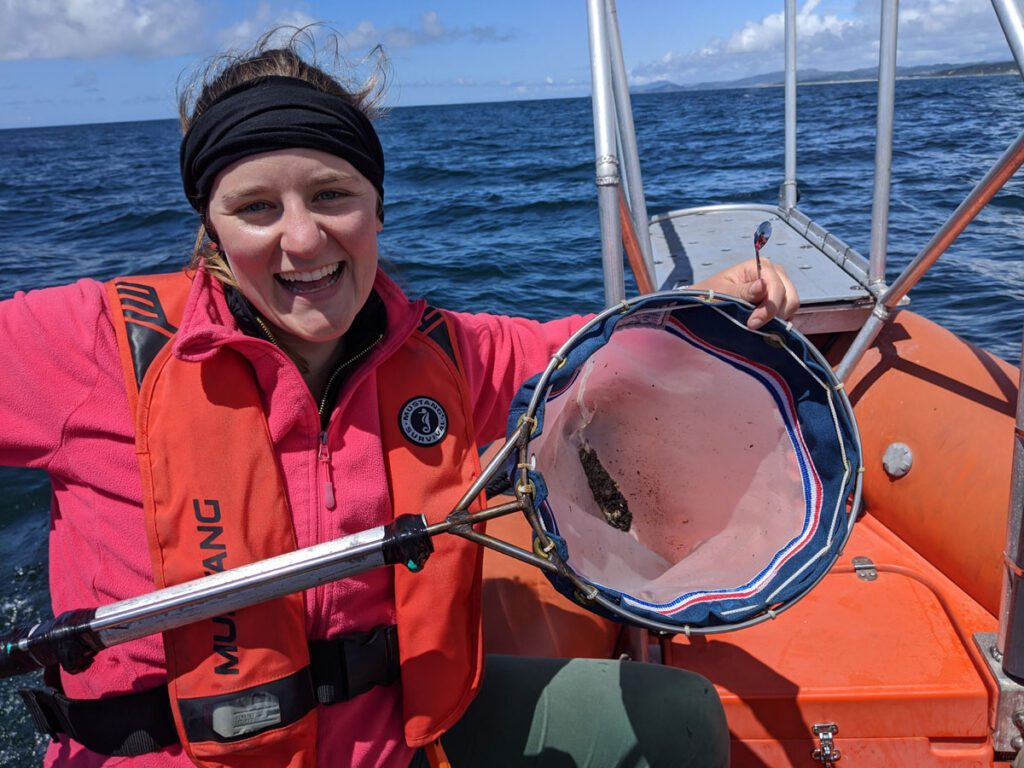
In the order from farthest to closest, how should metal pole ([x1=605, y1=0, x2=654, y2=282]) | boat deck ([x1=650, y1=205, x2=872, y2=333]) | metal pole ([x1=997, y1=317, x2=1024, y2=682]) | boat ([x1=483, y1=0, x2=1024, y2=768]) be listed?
1. boat deck ([x1=650, y1=205, x2=872, y2=333])
2. metal pole ([x1=605, y1=0, x2=654, y2=282])
3. boat ([x1=483, y1=0, x2=1024, y2=768])
4. metal pole ([x1=997, y1=317, x2=1024, y2=682])

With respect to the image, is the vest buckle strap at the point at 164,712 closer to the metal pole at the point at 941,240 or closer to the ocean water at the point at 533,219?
the ocean water at the point at 533,219

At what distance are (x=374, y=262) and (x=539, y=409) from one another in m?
0.46

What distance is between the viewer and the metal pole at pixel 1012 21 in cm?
166

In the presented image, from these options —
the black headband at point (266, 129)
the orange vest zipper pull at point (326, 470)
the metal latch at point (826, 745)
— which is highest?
the black headband at point (266, 129)

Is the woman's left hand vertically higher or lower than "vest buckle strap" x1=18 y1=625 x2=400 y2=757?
higher

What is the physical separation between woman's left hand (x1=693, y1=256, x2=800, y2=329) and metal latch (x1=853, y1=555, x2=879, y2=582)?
1172 millimetres

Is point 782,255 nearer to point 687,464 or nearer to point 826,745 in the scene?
point 687,464

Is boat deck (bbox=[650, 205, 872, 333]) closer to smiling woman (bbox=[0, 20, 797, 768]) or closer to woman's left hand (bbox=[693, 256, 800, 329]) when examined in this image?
woman's left hand (bbox=[693, 256, 800, 329])

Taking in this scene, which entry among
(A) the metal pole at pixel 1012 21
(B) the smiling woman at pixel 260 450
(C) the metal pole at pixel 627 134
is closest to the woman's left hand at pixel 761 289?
(B) the smiling woman at pixel 260 450

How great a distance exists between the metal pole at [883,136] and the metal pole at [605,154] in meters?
1.00

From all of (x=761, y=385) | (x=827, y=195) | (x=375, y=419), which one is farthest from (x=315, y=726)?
(x=827, y=195)

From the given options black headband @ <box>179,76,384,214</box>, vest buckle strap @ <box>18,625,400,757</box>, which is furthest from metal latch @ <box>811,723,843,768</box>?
black headband @ <box>179,76,384,214</box>

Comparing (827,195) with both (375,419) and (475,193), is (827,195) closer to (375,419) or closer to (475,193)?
(475,193)

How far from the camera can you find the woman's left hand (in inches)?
61.8
